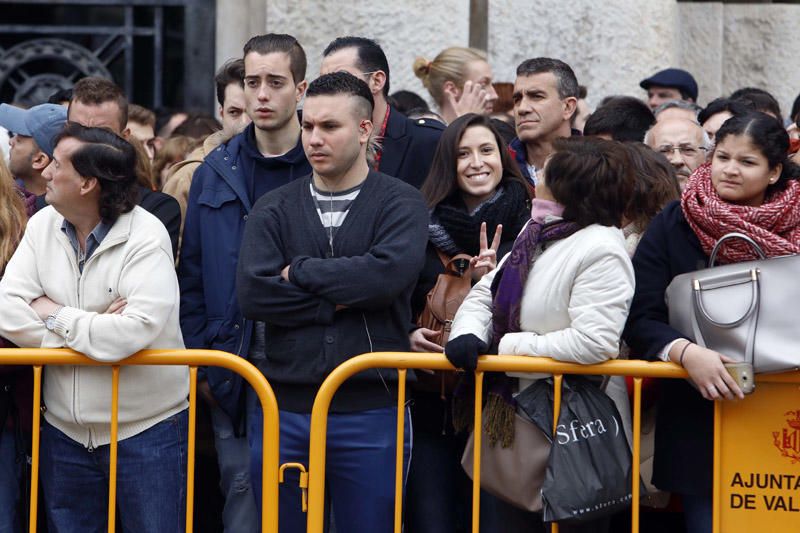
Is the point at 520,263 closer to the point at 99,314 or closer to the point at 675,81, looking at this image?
the point at 99,314

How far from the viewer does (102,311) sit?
4.64 meters

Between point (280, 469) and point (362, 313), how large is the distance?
1.91 feet

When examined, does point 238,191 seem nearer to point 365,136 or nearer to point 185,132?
point 365,136

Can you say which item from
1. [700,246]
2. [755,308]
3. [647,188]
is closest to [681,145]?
[647,188]

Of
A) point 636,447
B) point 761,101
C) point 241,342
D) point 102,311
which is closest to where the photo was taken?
point 636,447

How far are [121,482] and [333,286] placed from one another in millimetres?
998

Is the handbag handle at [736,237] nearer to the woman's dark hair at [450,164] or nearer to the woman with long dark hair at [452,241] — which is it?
the woman with long dark hair at [452,241]

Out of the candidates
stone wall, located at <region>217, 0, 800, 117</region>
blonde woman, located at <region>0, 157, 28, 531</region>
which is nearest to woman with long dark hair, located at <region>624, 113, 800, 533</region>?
blonde woman, located at <region>0, 157, 28, 531</region>

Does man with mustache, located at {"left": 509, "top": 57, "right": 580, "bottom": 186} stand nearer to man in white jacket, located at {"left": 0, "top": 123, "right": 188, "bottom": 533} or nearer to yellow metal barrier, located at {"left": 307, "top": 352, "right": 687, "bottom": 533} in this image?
yellow metal barrier, located at {"left": 307, "top": 352, "right": 687, "bottom": 533}

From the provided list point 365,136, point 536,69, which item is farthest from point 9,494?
point 536,69

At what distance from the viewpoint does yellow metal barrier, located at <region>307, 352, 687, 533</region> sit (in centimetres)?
437

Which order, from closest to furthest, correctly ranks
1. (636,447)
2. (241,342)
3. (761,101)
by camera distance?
(636,447) → (241,342) → (761,101)

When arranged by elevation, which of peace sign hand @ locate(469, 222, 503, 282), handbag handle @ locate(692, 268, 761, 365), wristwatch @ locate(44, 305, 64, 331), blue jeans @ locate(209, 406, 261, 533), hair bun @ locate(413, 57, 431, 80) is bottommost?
blue jeans @ locate(209, 406, 261, 533)

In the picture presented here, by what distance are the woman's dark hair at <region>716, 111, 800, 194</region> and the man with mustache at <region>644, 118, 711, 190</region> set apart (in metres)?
1.27
